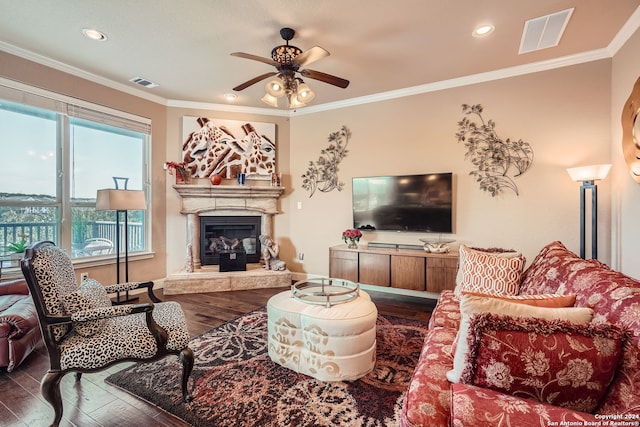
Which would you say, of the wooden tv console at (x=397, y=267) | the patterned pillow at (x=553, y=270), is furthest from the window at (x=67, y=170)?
the patterned pillow at (x=553, y=270)

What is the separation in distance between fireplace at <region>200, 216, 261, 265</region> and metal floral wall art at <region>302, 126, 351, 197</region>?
1122 millimetres

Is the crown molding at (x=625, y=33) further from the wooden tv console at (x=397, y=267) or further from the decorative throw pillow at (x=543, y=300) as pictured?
the decorative throw pillow at (x=543, y=300)

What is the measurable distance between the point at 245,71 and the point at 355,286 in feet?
9.29

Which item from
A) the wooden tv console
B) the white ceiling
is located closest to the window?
the white ceiling

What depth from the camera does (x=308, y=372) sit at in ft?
6.62

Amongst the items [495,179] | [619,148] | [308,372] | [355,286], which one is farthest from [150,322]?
[619,148]

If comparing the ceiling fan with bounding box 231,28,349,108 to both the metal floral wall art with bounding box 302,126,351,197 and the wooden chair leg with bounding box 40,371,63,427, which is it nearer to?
the metal floral wall art with bounding box 302,126,351,197

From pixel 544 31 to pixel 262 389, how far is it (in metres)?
3.86

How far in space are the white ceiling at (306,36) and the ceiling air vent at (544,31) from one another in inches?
2.5

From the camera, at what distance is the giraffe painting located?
441 cm

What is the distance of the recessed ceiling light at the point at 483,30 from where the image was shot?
2570mm

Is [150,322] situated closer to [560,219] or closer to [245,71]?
[245,71]

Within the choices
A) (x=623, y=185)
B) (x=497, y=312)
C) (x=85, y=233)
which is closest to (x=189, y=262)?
(x=85, y=233)

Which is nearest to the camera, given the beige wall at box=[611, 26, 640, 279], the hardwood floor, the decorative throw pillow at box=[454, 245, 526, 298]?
the hardwood floor
